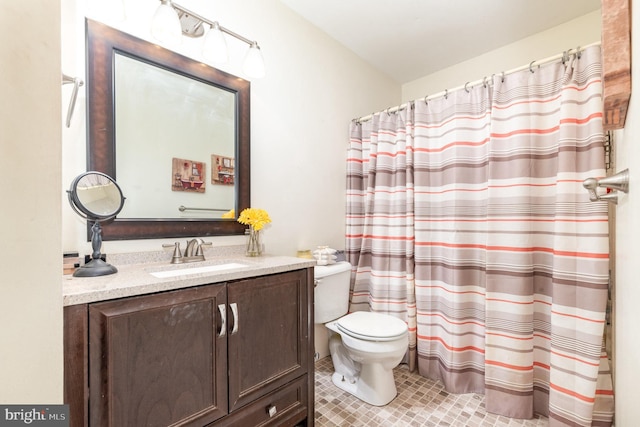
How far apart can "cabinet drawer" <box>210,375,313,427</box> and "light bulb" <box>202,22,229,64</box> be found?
165 cm

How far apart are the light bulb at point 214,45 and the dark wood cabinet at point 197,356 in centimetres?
114

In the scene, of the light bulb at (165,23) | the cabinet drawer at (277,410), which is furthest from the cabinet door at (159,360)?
the light bulb at (165,23)

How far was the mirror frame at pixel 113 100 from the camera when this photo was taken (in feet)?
3.92

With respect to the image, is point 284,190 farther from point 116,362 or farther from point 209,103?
point 116,362

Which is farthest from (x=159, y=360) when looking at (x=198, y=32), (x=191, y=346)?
(x=198, y=32)

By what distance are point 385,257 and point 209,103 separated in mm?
1559

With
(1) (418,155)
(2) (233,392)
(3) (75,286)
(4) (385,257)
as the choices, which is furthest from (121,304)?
(1) (418,155)

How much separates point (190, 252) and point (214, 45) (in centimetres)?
105

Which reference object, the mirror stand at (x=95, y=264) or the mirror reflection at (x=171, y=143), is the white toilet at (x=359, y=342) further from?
the mirror stand at (x=95, y=264)

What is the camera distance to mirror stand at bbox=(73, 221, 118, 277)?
1021 millimetres

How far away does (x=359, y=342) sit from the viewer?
Result: 1599mm

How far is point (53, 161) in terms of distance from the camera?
458 mm

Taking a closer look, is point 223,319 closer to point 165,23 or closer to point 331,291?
point 331,291

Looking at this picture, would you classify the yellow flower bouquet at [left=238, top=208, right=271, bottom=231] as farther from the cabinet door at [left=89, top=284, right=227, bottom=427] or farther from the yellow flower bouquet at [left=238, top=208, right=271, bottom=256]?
the cabinet door at [left=89, top=284, right=227, bottom=427]
